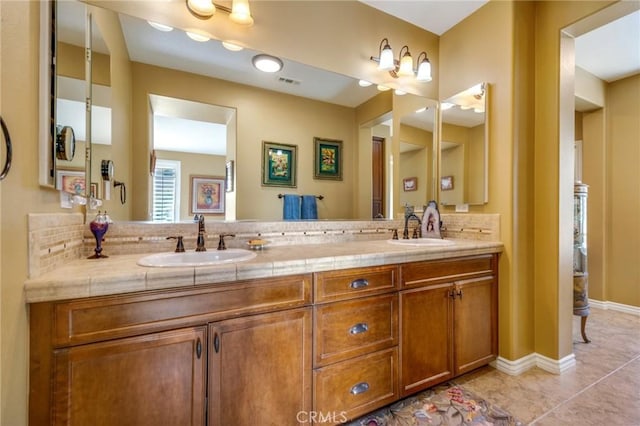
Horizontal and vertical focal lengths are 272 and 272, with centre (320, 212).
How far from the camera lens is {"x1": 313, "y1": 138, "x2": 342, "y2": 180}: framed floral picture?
2.02 meters

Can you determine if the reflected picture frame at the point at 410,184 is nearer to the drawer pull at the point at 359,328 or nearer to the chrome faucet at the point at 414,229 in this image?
the chrome faucet at the point at 414,229

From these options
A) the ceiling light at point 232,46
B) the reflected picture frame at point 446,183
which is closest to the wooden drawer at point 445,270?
the reflected picture frame at point 446,183

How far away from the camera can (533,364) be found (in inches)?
77.8

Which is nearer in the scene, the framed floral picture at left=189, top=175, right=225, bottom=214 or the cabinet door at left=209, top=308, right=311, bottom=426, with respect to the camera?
the cabinet door at left=209, top=308, right=311, bottom=426

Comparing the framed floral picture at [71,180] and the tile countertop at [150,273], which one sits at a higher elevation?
the framed floral picture at [71,180]

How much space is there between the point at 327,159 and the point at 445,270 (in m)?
1.11

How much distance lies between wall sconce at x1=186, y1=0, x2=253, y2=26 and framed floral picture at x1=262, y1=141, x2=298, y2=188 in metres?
0.73

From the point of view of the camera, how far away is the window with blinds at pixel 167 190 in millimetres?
1557

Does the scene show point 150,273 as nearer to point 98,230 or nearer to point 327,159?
point 98,230

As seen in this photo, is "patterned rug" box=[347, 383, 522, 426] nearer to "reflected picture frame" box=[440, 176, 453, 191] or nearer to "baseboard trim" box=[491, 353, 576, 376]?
"baseboard trim" box=[491, 353, 576, 376]

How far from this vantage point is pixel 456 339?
5.66 feet

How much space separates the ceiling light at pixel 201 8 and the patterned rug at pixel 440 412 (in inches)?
94.7

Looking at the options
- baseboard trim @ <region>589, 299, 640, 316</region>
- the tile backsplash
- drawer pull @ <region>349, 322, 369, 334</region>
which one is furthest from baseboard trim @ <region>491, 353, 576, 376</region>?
baseboard trim @ <region>589, 299, 640, 316</region>

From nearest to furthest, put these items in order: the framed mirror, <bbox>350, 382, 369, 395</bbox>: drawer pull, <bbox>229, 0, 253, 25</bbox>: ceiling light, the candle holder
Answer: the candle holder, <bbox>350, 382, 369, 395</bbox>: drawer pull, <bbox>229, 0, 253, 25</bbox>: ceiling light, the framed mirror
